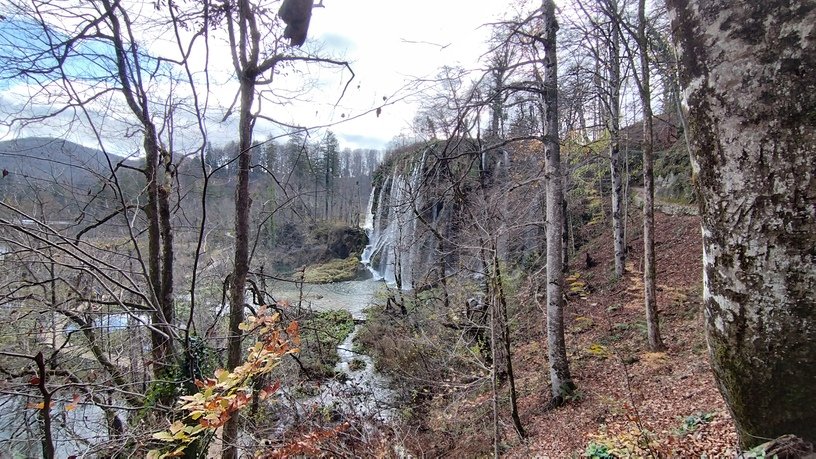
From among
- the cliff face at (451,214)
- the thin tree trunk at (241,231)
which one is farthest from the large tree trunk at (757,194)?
the thin tree trunk at (241,231)

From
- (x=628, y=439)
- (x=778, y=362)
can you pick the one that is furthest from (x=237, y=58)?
(x=628, y=439)

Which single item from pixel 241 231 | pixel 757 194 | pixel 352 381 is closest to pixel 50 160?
pixel 241 231

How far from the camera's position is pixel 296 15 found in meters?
2.23

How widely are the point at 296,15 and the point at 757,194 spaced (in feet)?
7.58

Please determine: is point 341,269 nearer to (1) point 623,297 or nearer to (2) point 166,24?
(1) point 623,297

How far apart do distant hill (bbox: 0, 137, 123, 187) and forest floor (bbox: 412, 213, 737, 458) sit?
4832 mm

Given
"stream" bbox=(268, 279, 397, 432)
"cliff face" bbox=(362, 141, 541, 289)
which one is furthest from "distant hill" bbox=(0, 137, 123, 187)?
"stream" bbox=(268, 279, 397, 432)

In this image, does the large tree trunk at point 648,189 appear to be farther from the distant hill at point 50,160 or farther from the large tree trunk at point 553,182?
the distant hill at point 50,160

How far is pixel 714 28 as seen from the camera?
1235 mm

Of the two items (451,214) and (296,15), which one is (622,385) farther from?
(451,214)

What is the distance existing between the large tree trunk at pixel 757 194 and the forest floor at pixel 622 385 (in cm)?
152

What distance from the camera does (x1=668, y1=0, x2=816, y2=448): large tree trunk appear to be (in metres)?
1.08

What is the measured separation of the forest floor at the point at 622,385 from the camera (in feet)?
13.1

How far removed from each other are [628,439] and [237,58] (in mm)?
5781
